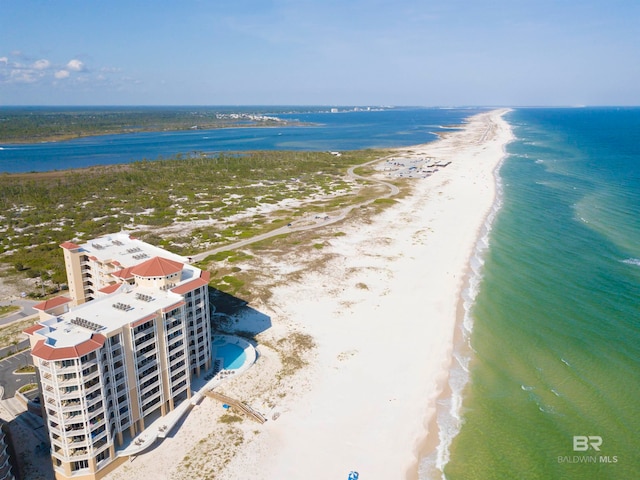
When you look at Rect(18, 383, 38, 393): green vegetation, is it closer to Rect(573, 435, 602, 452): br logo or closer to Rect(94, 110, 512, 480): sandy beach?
Rect(94, 110, 512, 480): sandy beach

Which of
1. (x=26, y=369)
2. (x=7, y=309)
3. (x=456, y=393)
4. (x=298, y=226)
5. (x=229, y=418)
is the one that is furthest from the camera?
(x=298, y=226)

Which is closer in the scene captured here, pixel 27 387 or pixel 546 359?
pixel 27 387

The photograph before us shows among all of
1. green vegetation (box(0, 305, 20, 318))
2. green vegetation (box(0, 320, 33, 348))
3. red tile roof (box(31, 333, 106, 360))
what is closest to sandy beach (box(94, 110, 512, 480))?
red tile roof (box(31, 333, 106, 360))

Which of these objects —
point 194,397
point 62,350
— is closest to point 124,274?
point 62,350

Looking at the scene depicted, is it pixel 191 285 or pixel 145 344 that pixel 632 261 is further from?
pixel 145 344

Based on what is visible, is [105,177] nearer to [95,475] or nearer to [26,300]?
[26,300]

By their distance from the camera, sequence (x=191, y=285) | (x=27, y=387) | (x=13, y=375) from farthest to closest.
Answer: (x=13, y=375) < (x=27, y=387) < (x=191, y=285)

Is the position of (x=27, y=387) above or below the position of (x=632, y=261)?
below
